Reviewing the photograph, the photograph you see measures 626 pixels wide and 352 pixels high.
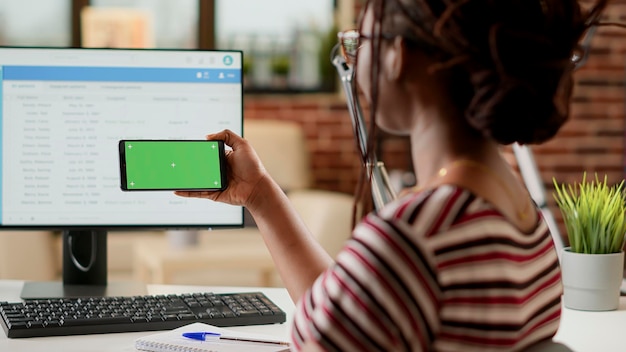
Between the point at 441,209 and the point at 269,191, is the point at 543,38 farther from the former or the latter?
the point at 269,191

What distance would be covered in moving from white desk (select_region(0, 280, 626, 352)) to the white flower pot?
0.02 m

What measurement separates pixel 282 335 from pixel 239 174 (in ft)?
0.78

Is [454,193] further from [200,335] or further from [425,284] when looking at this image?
[200,335]

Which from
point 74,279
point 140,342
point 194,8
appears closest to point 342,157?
point 194,8

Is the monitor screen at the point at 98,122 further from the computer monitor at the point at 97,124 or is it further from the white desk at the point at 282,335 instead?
the white desk at the point at 282,335

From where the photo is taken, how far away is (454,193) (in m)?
0.86

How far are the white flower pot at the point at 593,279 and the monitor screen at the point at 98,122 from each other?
0.55m

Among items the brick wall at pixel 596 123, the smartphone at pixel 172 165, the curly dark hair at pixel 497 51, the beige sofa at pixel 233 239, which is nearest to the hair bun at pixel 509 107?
the curly dark hair at pixel 497 51

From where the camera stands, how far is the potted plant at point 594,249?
4.89 ft

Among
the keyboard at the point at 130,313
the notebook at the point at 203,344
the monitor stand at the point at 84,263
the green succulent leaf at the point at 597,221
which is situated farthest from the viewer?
the monitor stand at the point at 84,263

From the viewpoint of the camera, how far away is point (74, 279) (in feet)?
5.48

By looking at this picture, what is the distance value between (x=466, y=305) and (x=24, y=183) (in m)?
0.97

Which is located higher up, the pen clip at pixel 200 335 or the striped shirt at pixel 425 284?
Result: the striped shirt at pixel 425 284

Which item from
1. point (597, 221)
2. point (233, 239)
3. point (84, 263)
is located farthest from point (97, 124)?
point (233, 239)
